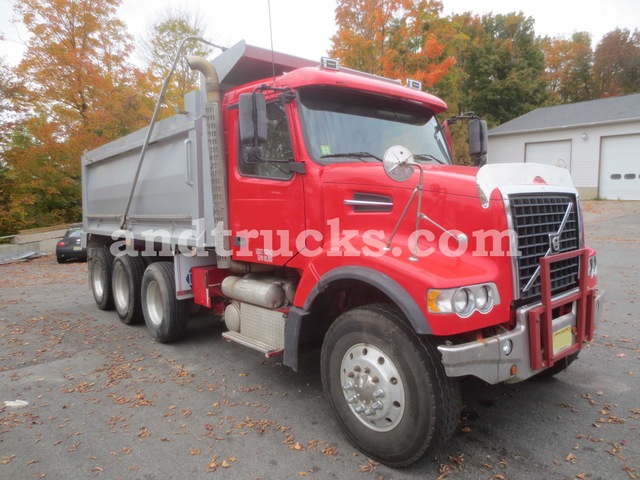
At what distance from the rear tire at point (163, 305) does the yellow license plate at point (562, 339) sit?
166 inches

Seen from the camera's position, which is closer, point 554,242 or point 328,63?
point 554,242

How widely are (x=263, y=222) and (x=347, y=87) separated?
56.2 inches

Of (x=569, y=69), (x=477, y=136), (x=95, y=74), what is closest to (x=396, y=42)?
(x=95, y=74)

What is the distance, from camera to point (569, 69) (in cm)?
4006

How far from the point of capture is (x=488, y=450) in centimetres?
327

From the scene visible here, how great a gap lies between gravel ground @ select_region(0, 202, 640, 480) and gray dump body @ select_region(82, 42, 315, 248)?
4.85 feet

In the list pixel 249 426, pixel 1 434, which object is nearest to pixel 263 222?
pixel 249 426

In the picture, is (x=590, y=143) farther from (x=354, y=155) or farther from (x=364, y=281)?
(x=364, y=281)

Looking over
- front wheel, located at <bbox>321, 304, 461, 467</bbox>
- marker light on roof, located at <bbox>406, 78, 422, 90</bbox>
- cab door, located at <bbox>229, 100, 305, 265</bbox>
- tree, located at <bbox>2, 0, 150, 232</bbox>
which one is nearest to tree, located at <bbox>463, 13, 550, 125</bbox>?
tree, located at <bbox>2, 0, 150, 232</bbox>

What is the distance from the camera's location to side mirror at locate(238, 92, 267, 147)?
3588 mm

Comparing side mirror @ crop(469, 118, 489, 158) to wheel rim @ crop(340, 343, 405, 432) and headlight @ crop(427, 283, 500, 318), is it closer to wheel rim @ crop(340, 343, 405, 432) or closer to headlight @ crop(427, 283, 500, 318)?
headlight @ crop(427, 283, 500, 318)

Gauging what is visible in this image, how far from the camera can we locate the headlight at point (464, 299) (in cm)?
277

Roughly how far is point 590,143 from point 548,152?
218 centimetres

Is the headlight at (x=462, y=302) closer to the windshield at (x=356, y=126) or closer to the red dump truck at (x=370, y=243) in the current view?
the red dump truck at (x=370, y=243)
